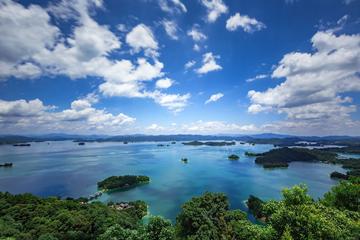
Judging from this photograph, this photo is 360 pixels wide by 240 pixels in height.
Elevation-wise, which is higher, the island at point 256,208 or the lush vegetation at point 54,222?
the lush vegetation at point 54,222

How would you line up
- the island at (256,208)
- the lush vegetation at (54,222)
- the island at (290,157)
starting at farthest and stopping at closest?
the island at (290,157), the island at (256,208), the lush vegetation at (54,222)

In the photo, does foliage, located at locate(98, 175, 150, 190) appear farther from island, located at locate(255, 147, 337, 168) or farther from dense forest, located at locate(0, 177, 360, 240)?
island, located at locate(255, 147, 337, 168)

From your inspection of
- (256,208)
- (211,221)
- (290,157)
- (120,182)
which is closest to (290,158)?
(290,157)

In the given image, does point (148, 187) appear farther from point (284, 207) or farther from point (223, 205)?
point (284, 207)

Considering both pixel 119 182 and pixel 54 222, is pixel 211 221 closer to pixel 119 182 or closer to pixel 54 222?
pixel 54 222

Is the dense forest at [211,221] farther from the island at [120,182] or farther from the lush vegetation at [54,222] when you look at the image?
the island at [120,182]

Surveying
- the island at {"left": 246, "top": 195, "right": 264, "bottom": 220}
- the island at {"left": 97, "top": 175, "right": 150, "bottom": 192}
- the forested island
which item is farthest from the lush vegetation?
the forested island

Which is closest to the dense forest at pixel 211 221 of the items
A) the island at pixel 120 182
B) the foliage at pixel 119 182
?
the island at pixel 120 182
